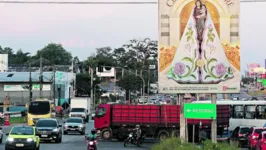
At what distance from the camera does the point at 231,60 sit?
1057 inches

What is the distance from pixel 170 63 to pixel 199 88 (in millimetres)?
1753

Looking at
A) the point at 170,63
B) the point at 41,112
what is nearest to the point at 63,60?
the point at 41,112

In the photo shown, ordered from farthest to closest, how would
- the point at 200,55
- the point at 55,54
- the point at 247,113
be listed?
the point at 55,54
the point at 247,113
the point at 200,55

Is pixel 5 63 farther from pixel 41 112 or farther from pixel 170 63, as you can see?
pixel 170 63

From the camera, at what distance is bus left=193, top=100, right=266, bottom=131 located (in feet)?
162

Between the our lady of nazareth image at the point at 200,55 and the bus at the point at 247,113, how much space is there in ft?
75.7

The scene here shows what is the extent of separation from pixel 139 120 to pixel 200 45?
19.2 meters

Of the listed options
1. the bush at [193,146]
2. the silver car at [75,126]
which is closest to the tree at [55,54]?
the silver car at [75,126]

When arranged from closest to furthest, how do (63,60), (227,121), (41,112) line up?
(227,121)
(41,112)
(63,60)

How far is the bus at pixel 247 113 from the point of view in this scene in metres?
49.2

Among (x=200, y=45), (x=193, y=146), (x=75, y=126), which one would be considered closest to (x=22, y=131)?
(x=200, y=45)

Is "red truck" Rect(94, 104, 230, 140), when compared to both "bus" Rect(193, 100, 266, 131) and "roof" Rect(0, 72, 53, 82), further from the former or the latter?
"roof" Rect(0, 72, 53, 82)

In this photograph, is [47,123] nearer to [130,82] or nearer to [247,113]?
[247,113]

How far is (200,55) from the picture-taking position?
26.8 metres
